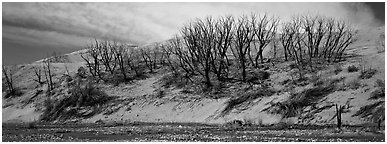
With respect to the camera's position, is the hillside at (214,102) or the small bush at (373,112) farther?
the hillside at (214,102)

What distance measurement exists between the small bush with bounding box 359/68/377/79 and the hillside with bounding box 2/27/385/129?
37 centimetres

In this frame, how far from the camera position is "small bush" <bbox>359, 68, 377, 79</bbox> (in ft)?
98.7

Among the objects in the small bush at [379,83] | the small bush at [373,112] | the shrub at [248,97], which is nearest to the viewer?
the small bush at [373,112]

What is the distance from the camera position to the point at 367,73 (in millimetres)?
30734

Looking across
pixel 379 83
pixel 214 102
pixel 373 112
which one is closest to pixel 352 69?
pixel 379 83

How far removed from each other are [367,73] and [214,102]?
13.2m

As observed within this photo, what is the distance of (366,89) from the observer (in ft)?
87.1

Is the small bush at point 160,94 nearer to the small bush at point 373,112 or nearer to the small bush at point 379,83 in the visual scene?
the small bush at point 379,83

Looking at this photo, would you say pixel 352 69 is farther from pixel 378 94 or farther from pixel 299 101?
pixel 299 101

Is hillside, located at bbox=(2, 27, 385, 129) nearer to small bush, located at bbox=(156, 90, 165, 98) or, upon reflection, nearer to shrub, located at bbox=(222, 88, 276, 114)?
small bush, located at bbox=(156, 90, 165, 98)

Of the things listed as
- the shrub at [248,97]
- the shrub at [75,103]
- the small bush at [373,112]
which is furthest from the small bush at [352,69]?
the shrub at [75,103]

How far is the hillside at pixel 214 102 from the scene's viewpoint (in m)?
25.9

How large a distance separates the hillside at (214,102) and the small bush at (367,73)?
14.7 inches

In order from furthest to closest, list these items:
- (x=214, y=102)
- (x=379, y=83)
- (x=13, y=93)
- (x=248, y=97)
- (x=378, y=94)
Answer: (x=13, y=93) < (x=214, y=102) < (x=248, y=97) < (x=379, y=83) < (x=378, y=94)
